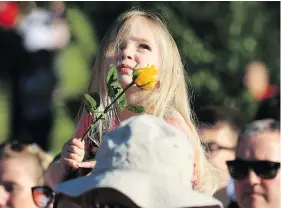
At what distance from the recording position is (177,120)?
13.2 ft

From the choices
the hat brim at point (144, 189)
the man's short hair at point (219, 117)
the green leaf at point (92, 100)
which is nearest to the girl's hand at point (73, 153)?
the green leaf at point (92, 100)

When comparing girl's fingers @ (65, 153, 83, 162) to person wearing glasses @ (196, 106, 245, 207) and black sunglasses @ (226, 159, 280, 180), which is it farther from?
person wearing glasses @ (196, 106, 245, 207)

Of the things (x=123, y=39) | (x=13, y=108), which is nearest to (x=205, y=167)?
(x=123, y=39)

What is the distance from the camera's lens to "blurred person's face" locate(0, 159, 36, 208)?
5.75 meters

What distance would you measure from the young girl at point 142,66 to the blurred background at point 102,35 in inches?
208

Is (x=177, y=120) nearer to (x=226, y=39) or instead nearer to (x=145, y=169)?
(x=145, y=169)

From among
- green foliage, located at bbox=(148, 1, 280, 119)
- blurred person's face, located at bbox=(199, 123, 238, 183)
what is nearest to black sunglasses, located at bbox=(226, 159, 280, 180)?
blurred person's face, located at bbox=(199, 123, 238, 183)

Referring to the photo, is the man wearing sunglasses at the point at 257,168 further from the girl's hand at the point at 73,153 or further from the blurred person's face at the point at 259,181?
the girl's hand at the point at 73,153

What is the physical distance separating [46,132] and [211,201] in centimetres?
733

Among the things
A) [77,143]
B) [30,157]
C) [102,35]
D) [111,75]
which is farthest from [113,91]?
[102,35]

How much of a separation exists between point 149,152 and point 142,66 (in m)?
1.08

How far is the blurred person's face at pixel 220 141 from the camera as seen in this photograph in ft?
19.9

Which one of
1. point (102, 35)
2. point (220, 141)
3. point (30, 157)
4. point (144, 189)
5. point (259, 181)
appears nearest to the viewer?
point (144, 189)

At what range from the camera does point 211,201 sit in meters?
3.03
